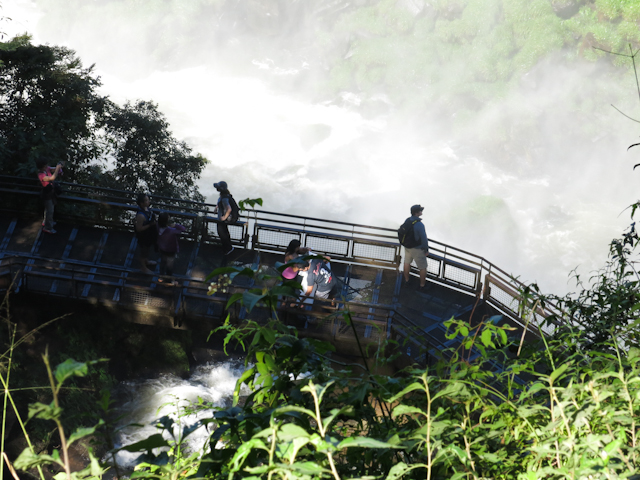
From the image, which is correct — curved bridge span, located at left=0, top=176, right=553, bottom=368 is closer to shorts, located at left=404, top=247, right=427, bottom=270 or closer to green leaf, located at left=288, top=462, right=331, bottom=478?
shorts, located at left=404, top=247, right=427, bottom=270

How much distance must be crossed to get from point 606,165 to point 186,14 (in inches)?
1857

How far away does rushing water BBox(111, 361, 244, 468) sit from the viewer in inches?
408

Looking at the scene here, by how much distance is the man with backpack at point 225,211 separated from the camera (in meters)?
8.91

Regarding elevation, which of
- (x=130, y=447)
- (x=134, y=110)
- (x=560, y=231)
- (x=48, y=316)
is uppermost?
(x=560, y=231)

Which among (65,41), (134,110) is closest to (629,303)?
(134,110)

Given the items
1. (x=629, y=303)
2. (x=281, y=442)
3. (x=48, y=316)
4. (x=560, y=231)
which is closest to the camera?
(x=281, y=442)

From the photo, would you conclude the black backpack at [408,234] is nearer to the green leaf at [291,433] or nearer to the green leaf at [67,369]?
the green leaf at [291,433]

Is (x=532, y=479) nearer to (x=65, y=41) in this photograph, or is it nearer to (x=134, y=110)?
(x=134, y=110)

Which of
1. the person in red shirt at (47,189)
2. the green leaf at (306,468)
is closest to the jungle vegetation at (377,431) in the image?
the green leaf at (306,468)

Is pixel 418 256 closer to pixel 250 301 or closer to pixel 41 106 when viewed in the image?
pixel 250 301

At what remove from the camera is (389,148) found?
50094 mm

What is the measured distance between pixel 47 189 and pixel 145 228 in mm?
2177

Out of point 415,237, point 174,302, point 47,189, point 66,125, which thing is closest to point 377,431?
point 174,302

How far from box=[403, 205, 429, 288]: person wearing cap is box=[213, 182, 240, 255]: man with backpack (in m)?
2.82
